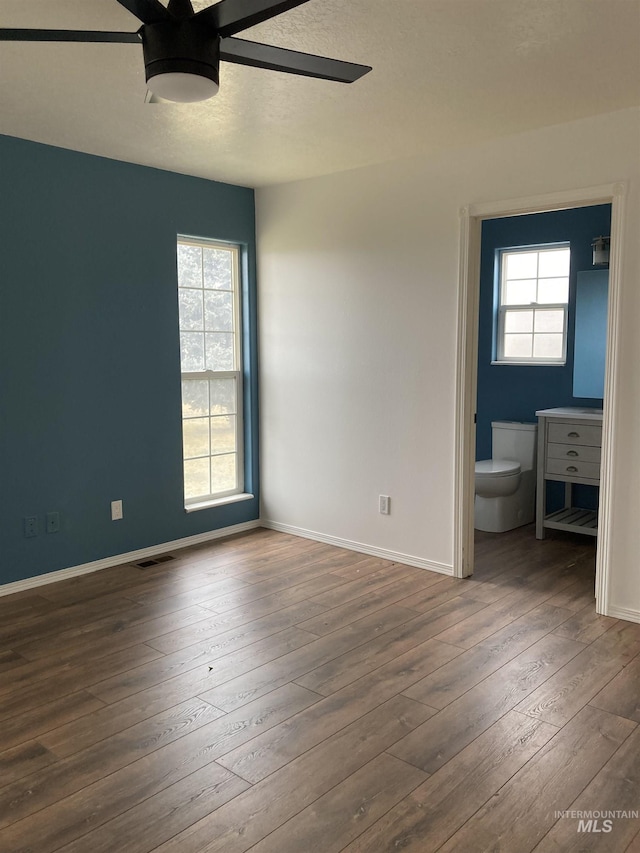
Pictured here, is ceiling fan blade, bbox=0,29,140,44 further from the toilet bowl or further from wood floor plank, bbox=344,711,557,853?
the toilet bowl

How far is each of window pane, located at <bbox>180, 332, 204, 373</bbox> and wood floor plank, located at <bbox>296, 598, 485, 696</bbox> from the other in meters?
2.33

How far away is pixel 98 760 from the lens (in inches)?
91.1

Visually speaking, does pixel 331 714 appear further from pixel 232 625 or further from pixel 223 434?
pixel 223 434

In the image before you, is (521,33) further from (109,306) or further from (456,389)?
(109,306)

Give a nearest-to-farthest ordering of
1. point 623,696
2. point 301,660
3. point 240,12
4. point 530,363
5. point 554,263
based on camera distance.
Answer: point 240,12, point 623,696, point 301,660, point 554,263, point 530,363

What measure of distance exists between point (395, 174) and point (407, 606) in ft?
8.26

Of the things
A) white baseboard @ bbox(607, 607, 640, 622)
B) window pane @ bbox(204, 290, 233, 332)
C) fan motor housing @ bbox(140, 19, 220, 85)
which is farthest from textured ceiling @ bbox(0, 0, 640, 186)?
white baseboard @ bbox(607, 607, 640, 622)

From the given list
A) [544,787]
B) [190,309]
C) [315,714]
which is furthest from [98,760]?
[190,309]

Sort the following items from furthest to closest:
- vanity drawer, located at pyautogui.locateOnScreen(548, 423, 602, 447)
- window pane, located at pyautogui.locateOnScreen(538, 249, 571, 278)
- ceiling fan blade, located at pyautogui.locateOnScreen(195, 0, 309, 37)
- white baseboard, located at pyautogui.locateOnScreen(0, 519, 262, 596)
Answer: window pane, located at pyautogui.locateOnScreen(538, 249, 571, 278) < vanity drawer, located at pyautogui.locateOnScreen(548, 423, 602, 447) < white baseboard, located at pyautogui.locateOnScreen(0, 519, 262, 596) < ceiling fan blade, located at pyautogui.locateOnScreen(195, 0, 309, 37)

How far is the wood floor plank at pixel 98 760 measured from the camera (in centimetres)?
211

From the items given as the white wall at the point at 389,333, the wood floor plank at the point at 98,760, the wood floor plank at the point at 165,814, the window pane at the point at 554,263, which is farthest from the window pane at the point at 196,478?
the window pane at the point at 554,263

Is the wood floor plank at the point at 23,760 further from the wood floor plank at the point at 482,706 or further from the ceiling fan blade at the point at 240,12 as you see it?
the ceiling fan blade at the point at 240,12

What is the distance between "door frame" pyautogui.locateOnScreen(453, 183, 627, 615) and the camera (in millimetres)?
3346

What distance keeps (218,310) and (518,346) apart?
7.83 feet
